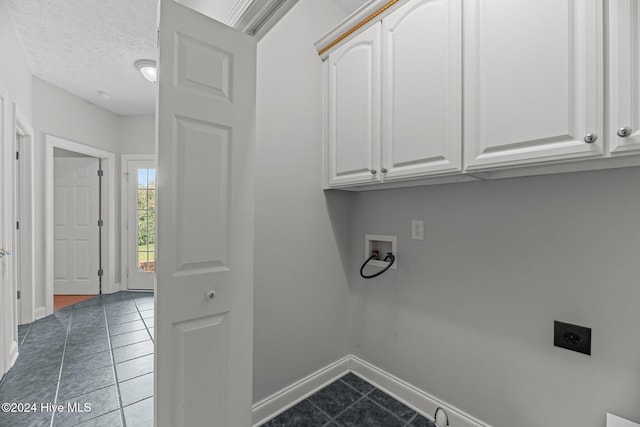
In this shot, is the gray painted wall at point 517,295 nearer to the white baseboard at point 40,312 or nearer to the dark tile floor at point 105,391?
the dark tile floor at point 105,391

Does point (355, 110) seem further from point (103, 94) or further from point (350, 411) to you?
point (103, 94)

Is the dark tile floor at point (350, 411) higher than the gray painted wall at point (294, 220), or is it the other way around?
the gray painted wall at point (294, 220)

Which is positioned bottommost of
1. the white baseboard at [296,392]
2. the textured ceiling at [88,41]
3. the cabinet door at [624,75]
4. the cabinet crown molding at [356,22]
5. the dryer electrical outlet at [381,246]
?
the white baseboard at [296,392]

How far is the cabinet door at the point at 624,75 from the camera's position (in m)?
0.88

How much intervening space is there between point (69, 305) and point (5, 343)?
72.1 inches

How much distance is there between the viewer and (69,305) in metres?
3.69

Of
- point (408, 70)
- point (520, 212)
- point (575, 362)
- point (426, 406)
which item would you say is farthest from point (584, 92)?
point (426, 406)

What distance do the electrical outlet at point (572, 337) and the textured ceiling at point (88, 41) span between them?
130 inches

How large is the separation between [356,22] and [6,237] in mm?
2919

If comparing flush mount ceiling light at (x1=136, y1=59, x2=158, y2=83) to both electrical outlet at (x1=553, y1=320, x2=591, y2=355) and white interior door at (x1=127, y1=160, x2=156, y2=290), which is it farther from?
electrical outlet at (x1=553, y1=320, x2=591, y2=355)

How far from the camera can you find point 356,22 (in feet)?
5.57

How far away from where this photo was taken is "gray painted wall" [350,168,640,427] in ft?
3.71

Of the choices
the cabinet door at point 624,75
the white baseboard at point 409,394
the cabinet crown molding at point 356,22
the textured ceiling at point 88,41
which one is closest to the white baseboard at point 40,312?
the textured ceiling at point 88,41

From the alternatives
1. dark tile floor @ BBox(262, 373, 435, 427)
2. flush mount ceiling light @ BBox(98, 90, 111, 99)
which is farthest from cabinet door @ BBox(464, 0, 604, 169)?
flush mount ceiling light @ BBox(98, 90, 111, 99)
